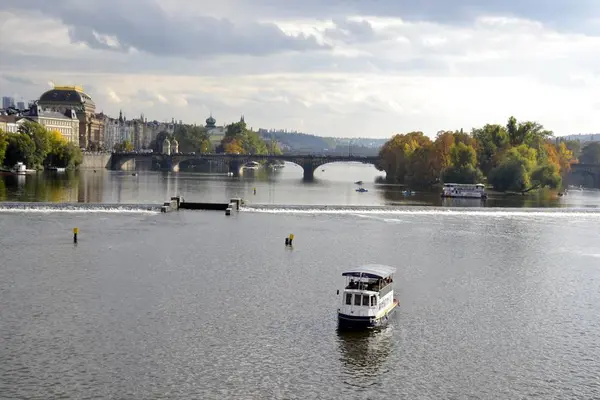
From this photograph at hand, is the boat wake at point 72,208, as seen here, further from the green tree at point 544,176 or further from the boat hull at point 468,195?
the green tree at point 544,176

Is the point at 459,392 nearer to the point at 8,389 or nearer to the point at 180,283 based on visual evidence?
the point at 8,389

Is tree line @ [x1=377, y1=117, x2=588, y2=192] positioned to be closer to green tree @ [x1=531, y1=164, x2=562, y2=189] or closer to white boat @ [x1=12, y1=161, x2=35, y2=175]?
green tree @ [x1=531, y1=164, x2=562, y2=189]

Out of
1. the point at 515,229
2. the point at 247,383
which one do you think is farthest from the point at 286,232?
the point at 247,383

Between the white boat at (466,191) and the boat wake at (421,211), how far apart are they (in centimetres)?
2251

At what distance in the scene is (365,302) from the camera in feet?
141

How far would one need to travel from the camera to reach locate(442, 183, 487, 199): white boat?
13238 cm

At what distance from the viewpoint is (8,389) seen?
32875mm

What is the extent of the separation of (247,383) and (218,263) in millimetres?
25731

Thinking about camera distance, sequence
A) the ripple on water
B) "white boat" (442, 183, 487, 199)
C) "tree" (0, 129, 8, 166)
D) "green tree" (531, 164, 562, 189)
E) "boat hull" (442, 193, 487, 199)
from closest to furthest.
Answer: the ripple on water, "boat hull" (442, 193, 487, 199), "white boat" (442, 183, 487, 199), "green tree" (531, 164, 562, 189), "tree" (0, 129, 8, 166)

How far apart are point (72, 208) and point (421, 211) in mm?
40954

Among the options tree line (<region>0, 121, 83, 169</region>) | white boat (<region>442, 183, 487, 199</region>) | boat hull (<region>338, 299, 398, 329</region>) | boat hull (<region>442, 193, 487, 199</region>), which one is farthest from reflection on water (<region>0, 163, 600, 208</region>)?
boat hull (<region>338, 299, 398, 329</region>)

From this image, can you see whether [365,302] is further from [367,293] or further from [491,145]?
[491,145]

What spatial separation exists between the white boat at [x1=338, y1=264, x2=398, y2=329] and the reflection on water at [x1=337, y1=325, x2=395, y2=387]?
62 cm

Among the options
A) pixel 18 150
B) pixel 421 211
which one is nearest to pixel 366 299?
pixel 421 211
